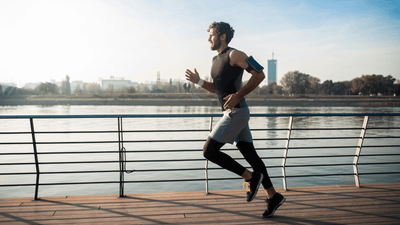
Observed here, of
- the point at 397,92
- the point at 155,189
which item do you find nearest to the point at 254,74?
the point at 155,189

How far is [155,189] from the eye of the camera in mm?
8898

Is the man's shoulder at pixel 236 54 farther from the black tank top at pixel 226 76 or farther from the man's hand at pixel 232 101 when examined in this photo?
the man's hand at pixel 232 101

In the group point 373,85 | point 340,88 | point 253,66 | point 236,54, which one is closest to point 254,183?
point 253,66

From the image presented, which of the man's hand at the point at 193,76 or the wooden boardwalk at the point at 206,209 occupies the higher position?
the man's hand at the point at 193,76

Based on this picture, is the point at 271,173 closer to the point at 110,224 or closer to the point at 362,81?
the point at 110,224

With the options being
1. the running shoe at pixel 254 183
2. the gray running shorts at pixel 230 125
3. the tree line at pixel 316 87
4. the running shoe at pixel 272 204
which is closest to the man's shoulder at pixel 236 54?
the gray running shorts at pixel 230 125

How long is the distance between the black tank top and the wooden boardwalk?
1.12m

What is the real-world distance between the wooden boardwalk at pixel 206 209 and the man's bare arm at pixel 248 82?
1.10 metres

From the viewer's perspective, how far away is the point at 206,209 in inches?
112

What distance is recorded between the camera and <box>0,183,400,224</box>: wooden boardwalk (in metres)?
2.58

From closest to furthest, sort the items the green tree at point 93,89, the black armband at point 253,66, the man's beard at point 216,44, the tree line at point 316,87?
the black armband at point 253,66 < the man's beard at point 216,44 < the tree line at point 316,87 < the green tree at point 93,89

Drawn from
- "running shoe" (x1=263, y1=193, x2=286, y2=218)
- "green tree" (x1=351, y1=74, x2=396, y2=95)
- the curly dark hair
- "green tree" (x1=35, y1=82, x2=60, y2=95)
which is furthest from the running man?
"green tree" (x1=35, y1=82, x2=60, y2=95)

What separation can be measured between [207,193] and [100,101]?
81792 millimetres

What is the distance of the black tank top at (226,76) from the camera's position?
2.37 meters
